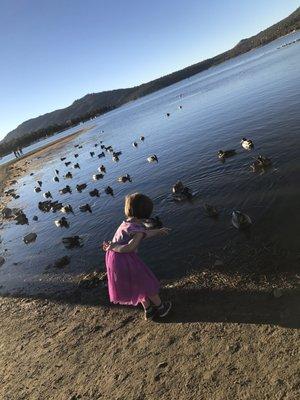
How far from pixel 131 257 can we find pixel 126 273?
35 centimetres

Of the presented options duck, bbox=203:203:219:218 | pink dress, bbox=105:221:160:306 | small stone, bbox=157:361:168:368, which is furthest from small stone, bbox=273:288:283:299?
duck, bbox=203:203:219:218

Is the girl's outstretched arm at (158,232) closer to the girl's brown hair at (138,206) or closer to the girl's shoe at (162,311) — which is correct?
the girl's brown hair at (138,206)

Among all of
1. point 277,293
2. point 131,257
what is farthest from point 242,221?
point 131,257

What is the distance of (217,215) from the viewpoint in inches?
591

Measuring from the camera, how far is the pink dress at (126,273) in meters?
7.86

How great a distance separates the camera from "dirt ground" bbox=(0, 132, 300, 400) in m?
6.48

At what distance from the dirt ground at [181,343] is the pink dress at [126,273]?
1043 mm

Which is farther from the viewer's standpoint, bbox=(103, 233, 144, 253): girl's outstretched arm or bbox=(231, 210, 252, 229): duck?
bbox=(231, 210, 252, 229): duck

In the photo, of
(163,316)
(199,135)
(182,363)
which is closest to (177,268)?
(163,316)

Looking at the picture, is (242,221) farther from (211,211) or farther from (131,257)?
(131,257)

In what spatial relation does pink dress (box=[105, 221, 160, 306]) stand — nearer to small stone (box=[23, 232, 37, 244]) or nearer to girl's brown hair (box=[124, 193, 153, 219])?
girl's brown hair (box=[124, 193, 153, 219])

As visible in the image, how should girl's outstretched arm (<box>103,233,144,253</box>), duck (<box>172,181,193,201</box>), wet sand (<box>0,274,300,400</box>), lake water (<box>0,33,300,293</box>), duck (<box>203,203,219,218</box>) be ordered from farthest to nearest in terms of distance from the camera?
duck (<box>172,181,193,201</box>) → duck (<box>203,203,219,218</box>) → lake water (<box>0,33,300,293</box>) → girl's outstretched arm (<box>103,233,144,253</box>) → wet sand (<box>0,274,300,400</box>)

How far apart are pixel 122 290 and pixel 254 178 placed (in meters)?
11.1

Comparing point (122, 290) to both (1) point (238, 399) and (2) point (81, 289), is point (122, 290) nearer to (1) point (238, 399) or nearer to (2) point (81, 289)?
(1) point (238, 399)
